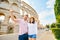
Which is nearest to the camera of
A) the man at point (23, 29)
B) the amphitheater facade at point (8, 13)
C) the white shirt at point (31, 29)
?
the man at point (23, 29)

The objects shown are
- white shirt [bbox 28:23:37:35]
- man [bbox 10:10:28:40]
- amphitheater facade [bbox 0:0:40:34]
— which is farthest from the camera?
amphitheater facade [bbox 0:0:40:34]

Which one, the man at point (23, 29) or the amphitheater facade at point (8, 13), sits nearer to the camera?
the man at point (23, 29)

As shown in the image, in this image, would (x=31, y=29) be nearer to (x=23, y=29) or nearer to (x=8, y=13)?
(x=23, y=29)

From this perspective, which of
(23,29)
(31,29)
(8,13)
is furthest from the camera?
(8,13)

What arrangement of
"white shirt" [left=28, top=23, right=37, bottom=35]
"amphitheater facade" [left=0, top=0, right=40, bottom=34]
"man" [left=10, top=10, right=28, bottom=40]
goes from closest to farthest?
"man" [left=10, top=10, right=28, bottom=40] → "white shirt" [left=28, top=23, right=37, bottom=35] → "amphitheater facade" [left=0, top=0, right=40, bottom=34]

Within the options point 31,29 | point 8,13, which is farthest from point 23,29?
point 8,13

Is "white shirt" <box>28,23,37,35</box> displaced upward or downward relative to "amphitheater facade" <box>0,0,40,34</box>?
downward

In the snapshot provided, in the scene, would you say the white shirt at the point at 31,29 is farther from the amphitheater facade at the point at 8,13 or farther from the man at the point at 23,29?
the amphitheater facade at the point at 8,13

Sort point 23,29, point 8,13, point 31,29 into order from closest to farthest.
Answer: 1. point 23,29
2. point 31,29
3. point 8,13

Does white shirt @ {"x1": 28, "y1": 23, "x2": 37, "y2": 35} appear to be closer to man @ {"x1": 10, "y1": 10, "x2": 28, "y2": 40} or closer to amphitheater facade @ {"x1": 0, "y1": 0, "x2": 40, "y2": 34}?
man @ {"x1": 10, "y1": 10, "x2": 28, "y2": 40}

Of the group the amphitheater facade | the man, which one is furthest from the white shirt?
the amphitheater facade

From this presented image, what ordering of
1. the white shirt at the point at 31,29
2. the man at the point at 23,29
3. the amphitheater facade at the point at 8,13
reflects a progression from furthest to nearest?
the amphitheater facade at the point at 8,13, the white shirt at the point at 31,29, the man at the point at 23,29

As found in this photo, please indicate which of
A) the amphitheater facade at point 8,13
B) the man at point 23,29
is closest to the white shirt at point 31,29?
the man at point 23,29

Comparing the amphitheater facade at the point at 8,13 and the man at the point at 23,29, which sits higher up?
the amphitheater facade at the point at 8,13
